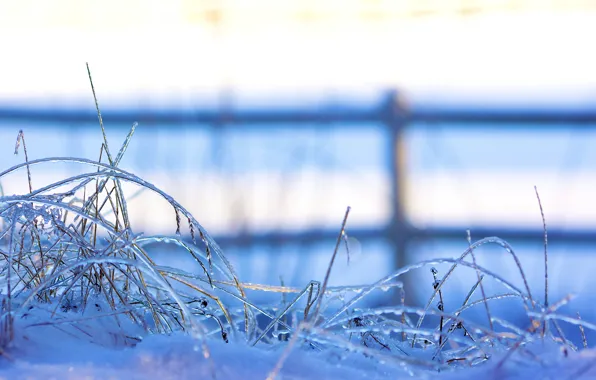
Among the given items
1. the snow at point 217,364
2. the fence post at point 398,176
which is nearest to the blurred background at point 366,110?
the fence post at point 398,176

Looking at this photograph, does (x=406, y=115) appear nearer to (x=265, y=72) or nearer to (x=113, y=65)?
(x=265, y=72)

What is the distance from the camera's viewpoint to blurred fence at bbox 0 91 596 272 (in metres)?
2.21

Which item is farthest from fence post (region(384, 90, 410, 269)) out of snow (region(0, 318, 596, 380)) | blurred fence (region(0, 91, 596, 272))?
snow (region(0, 318, 596, 380))

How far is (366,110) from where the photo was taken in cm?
224

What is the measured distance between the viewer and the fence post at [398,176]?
2205 mm

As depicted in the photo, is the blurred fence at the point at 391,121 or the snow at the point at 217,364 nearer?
the snow at the point at 217,364

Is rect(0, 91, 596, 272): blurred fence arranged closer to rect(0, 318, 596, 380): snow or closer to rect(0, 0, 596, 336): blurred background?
rect(0, 0, 596, 336): blurred background

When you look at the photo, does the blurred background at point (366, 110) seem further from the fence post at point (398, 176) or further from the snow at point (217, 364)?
the snow at point (217, 364)

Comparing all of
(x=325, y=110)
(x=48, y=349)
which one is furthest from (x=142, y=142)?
(x=48, y=349)

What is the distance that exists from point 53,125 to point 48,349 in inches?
80.0

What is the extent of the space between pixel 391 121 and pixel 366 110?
0.30 ft

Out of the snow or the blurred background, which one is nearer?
the snow

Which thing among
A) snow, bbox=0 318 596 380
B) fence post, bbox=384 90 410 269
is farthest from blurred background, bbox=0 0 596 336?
snow, bbox=0 318 596 380

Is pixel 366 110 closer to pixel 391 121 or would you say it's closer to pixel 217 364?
pixel 391 121
